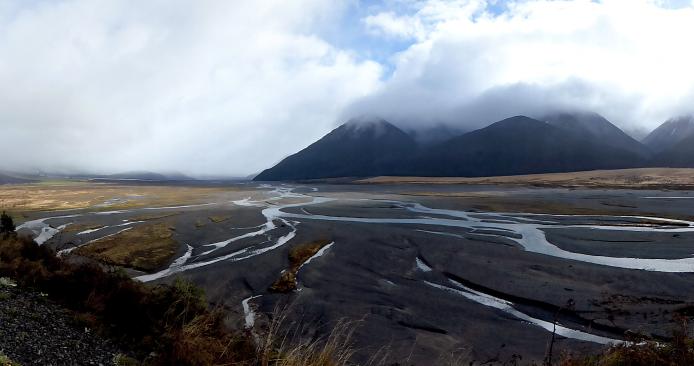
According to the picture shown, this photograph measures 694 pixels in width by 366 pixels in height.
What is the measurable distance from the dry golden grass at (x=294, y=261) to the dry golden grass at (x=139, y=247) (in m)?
11.1

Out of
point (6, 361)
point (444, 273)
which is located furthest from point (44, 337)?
point (444, 273)

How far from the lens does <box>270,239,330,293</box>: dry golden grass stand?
→ 26.8 meters

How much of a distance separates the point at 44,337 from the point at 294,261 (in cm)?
2588

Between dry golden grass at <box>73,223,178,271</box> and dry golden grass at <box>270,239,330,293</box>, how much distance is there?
11080 mm

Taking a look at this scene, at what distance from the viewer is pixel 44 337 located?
7723mm

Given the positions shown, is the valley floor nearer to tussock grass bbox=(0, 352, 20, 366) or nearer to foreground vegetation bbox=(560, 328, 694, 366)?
foreground vegetation bbox=(560, 328, 694, 366)

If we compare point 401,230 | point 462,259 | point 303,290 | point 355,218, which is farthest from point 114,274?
point 355,218

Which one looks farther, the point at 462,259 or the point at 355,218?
the point at 355,218

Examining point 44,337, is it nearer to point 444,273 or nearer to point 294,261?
point 294,261

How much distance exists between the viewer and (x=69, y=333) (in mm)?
8336

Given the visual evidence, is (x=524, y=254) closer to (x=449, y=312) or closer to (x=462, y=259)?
(x=462, y=259)

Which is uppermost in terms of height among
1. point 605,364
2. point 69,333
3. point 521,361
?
point 69,333

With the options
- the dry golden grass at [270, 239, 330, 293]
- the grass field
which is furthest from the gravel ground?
the grass field

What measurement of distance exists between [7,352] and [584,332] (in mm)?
21443
